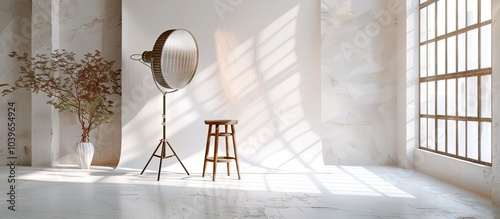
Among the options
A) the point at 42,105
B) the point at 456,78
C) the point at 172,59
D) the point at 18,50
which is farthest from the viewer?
the point at 18,50

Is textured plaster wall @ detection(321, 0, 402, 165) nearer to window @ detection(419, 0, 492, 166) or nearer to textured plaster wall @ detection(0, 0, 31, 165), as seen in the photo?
window @ detection(419, 0, 492, 166)

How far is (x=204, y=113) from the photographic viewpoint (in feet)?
18.8

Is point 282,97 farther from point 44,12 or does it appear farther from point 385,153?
point 44,12

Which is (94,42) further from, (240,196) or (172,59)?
(240,196)

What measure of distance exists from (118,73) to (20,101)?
4.34 ft

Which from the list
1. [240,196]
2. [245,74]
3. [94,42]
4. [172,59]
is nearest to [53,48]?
[94,42]

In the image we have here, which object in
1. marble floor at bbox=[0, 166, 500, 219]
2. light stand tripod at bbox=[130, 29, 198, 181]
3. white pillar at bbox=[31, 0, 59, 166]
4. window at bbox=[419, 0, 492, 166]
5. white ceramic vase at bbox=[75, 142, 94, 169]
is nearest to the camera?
marble floor at bbox=[0, 166, 500, 219]

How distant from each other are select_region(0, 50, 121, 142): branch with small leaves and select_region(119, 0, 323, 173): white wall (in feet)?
1.02

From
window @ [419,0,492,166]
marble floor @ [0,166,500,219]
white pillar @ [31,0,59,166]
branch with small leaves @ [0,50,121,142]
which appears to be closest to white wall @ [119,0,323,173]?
branch with small leaves @ [0,50,121,142]

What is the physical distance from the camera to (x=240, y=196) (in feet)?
13.5

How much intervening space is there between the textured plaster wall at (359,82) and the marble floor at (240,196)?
1.79ft

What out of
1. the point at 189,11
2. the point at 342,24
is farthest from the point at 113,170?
the point at 342,24

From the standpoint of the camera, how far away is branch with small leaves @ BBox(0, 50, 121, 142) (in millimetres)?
5723

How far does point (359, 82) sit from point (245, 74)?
4.61ft
